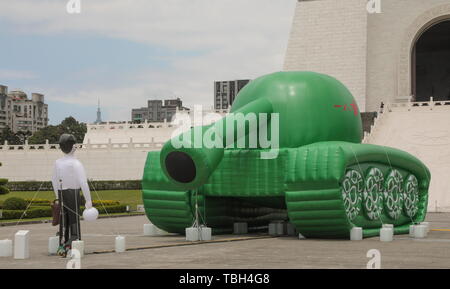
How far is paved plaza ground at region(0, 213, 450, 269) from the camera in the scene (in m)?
9.86

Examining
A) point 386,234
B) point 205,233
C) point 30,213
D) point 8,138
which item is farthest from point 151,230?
point 8,138

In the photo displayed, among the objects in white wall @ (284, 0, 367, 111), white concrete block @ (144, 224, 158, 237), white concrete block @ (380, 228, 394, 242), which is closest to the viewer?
white concrete block @ (380, 228, 394, 242)

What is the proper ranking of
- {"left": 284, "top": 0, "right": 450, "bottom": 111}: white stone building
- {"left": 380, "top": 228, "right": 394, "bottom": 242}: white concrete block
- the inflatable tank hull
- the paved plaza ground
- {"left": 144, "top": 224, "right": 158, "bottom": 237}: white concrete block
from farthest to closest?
1. {"left": 284, "top": 0, "right": 450, "bottom": 111}: white stone building
2. {"left": 144, "top": 224, "right": 158, "bottom": 237}: white concrete block
3. {"left": 380, "top": 228, "right": 394, "bottom": 242}: white concrete block
4. the inflatable tank hull
5. the paved plaza ground

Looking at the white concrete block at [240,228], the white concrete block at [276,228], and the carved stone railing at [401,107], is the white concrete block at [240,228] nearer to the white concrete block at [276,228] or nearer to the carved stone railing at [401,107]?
the white concrete block at [276,228]

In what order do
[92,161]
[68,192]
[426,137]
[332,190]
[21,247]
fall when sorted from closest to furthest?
[21,247] → [68,192] → [332,190] → [426,137] → [92,161]

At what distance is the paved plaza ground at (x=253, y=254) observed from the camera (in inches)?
388

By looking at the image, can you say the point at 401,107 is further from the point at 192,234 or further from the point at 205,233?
the point at 192,234

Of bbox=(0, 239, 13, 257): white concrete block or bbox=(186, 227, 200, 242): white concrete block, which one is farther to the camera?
bbox=(186, 227, 200, 242): white concrete block

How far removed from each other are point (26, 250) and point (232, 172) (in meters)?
5.65

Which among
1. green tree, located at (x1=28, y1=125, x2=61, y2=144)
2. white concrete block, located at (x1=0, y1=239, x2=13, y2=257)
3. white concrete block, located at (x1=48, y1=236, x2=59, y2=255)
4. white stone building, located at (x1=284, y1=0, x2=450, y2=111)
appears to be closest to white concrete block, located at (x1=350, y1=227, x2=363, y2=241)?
white concrete block, located at (x1=48, y1=236, x2=59, y2=255)

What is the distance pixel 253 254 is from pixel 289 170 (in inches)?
133

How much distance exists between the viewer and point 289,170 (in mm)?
14367

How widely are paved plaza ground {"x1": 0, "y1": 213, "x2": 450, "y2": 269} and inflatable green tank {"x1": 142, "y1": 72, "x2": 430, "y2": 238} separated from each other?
67 centimetres

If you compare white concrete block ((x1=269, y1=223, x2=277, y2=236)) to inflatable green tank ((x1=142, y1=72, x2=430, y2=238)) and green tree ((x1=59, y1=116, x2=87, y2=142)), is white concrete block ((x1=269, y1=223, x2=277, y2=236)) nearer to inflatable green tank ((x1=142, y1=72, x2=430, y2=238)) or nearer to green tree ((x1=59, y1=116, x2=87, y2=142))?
inflatable green tank ((x1=142, y1=72, x2=430, y2=238))
